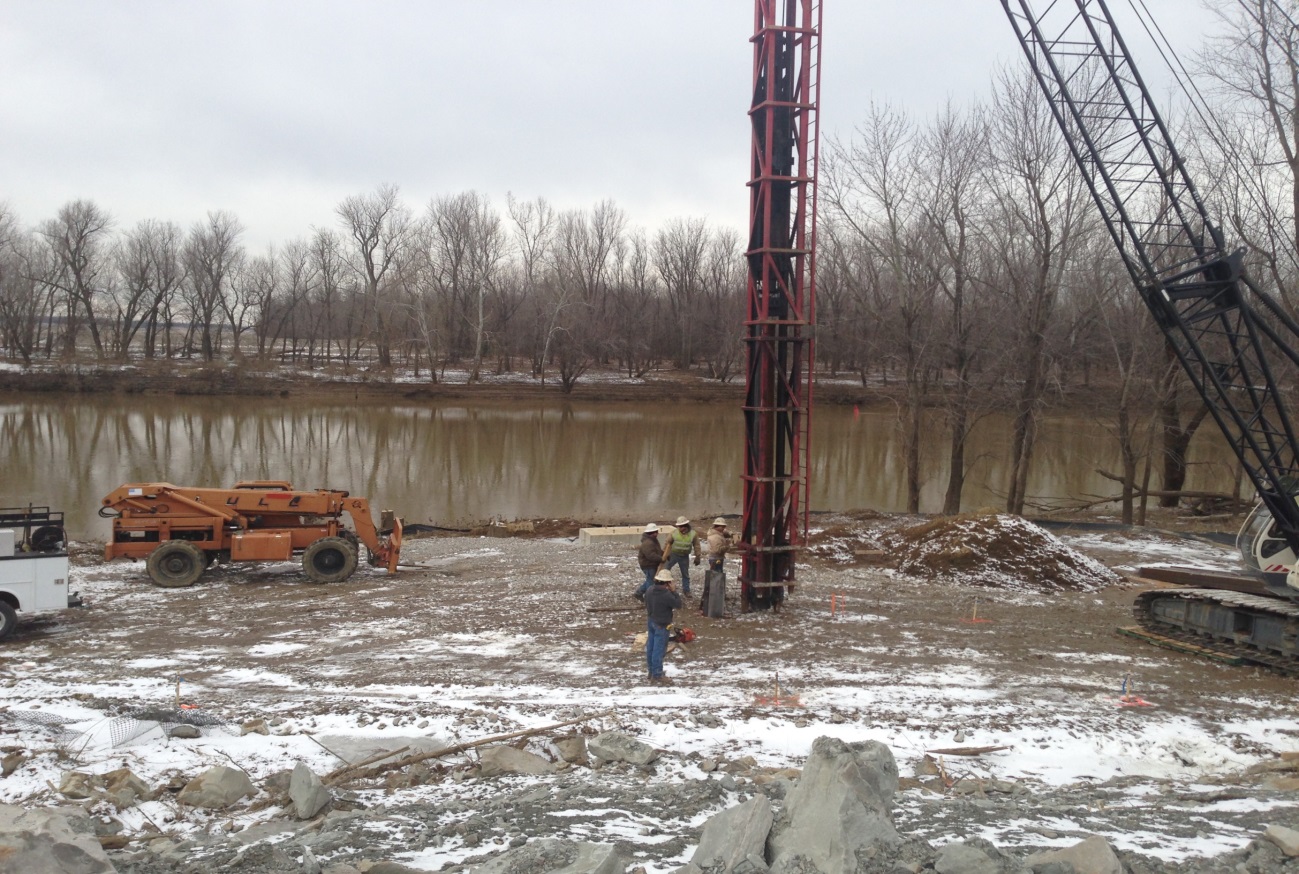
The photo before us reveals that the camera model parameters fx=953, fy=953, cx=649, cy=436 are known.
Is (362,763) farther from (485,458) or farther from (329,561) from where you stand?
(485,458)

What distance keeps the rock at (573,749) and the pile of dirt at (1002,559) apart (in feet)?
32.9

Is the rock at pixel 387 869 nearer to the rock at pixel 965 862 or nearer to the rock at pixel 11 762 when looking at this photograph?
the rock at pixel 965 862

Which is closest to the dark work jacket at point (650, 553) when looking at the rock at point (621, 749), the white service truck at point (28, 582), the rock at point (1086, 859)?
the rock at point (621, 749)

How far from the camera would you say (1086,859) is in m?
5.48

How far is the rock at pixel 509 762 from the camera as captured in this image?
25.6 ft

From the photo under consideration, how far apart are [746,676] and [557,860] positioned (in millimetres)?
5145

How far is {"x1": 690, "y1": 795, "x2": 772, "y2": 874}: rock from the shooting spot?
5.45 meters

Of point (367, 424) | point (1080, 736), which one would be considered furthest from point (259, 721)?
point (367, 424)

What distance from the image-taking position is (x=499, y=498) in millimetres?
28578

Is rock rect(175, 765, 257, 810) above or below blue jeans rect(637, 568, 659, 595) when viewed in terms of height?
below

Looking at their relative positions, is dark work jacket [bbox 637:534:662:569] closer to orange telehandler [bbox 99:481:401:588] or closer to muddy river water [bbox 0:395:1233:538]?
orange telehandler [bbox 99:481:401:588]

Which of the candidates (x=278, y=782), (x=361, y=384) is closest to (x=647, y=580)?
(x=278, y=782)

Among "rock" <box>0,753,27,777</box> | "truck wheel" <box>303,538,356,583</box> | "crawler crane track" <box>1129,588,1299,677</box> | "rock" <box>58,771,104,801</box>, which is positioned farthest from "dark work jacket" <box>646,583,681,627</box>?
"truck wheel" <box>303,538,356,583</box>

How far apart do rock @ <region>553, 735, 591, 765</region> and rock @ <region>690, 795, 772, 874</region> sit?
94.1 inches
